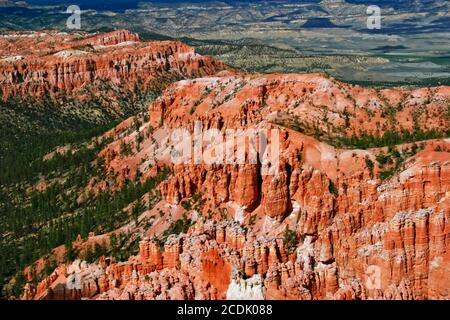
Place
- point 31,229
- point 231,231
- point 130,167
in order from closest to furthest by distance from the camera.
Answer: point 231,231
point 31,229
point 130,167

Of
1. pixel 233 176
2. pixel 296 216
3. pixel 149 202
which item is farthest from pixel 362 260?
pixel 149 202

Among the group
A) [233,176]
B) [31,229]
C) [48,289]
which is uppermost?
[233,176]

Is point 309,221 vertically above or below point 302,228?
above

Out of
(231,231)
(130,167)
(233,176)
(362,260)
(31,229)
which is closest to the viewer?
(362,260)

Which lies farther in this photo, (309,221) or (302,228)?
(302,228)

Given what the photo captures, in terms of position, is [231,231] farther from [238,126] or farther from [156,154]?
[156,154]

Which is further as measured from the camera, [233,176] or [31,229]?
[31,229]

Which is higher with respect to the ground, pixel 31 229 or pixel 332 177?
pixel 332 177
